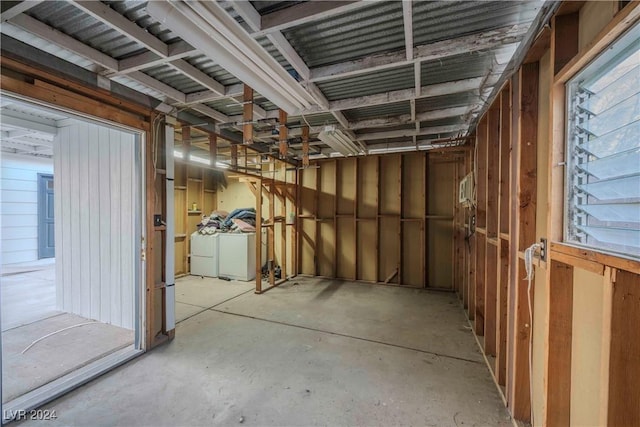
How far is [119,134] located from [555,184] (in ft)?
12.9

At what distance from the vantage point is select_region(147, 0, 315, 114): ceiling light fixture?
49.0 inches

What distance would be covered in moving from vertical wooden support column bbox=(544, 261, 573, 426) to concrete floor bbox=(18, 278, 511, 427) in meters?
0.62

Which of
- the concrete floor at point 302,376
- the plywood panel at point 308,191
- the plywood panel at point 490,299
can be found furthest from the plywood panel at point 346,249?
the plywood panel at point 490,299

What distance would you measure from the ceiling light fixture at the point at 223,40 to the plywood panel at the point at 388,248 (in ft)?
11.9

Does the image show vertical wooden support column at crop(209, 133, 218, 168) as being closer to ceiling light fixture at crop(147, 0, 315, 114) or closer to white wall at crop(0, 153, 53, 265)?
ceiling light fixture at crop(147, 0, 315, 114)

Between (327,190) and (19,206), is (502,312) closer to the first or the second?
(327,190)

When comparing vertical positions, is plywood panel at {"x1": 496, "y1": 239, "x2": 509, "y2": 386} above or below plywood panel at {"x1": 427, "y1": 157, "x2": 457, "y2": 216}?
below

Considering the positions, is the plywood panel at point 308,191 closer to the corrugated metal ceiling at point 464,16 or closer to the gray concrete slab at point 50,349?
the gray concrete slab at point 50,349

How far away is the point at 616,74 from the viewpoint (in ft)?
3.40

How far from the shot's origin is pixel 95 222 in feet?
10.7

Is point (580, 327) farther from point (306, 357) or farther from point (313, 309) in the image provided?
point (313, 309)

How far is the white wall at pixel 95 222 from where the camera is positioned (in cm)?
303

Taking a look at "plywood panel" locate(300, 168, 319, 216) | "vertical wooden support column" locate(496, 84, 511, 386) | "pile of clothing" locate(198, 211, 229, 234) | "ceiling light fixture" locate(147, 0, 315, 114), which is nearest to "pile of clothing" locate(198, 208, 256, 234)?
"pile of clothing" locate(198, 211, 229, 234)

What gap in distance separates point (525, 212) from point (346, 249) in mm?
3921
